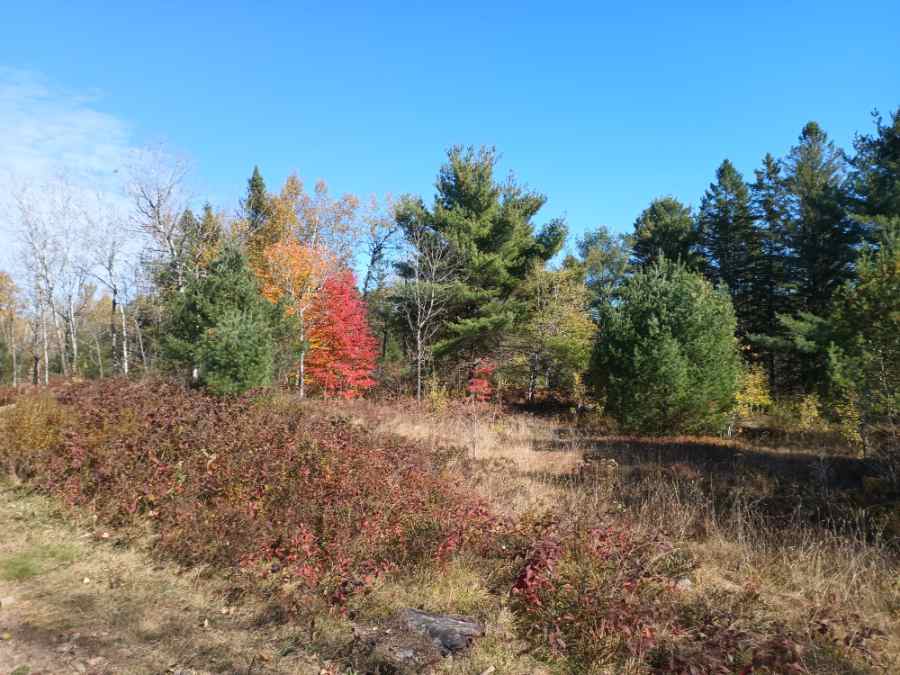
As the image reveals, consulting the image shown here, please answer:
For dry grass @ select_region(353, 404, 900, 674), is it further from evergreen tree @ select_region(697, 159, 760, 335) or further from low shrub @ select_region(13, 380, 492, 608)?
evergreen tree @ select_region(697, 159, 760, 335)

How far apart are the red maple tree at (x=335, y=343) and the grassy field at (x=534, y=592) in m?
17.1

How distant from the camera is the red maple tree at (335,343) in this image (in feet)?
78.8

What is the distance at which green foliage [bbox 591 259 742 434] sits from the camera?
13.7 metres

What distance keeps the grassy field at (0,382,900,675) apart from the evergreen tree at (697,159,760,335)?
24.5m

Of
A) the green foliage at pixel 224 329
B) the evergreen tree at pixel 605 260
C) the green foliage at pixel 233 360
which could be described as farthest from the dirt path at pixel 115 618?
the evergreen tree at pixel 605 260

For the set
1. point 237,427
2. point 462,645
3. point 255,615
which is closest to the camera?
point 462,645

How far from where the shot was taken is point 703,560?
5070 mm

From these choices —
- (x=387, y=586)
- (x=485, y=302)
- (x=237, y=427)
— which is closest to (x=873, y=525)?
(x=387, y=586)

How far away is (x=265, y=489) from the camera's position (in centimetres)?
566

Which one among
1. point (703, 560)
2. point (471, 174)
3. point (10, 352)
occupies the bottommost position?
point (703, 560)

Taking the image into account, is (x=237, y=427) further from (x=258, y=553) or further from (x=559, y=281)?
(x=559, y=281)

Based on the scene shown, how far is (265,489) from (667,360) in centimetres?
1088

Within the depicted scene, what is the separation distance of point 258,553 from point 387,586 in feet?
4.04

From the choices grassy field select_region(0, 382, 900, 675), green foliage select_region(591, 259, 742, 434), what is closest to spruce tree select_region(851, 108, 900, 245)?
green foliage select_region(591, 259, 742, 434)
